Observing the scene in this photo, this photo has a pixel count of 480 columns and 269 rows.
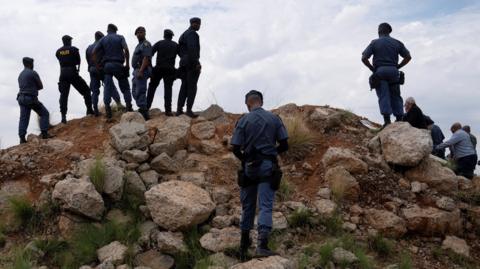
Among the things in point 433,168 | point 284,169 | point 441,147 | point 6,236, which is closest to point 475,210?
point 433,168

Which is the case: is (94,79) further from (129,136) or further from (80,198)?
(80,198)

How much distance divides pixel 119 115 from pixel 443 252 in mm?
6426

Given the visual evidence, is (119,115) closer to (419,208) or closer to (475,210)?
(419,208)

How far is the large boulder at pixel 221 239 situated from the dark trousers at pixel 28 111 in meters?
4.68

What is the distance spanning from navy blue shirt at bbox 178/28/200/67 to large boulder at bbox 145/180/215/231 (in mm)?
2688

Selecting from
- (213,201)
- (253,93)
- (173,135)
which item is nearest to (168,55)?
(173,135)

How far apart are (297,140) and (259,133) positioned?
9.80 feet

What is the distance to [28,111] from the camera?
32.8 feet

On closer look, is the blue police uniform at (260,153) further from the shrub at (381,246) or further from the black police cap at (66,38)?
the black police cap at (66,38)

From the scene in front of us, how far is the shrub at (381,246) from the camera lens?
24.3 ft

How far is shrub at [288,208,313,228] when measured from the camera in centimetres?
755

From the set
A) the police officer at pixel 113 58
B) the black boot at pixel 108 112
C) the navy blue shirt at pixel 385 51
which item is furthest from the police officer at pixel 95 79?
the navy blue shirt at pixel 385 51

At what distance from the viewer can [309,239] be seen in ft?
24.3

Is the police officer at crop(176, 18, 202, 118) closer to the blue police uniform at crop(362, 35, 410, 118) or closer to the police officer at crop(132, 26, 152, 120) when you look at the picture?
the police officer at crop(132, 26, 152, 120)
